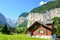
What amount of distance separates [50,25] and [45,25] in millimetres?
3919

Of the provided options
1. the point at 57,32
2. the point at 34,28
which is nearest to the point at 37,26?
the point at 34,28

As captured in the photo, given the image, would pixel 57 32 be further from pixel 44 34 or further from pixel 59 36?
pixel 44 34

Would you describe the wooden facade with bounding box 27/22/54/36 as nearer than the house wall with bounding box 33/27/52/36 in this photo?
No

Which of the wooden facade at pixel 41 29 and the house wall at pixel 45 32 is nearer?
the house wall at pixel 45 32

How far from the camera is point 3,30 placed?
6244cm

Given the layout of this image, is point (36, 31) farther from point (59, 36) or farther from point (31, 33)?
point (59, 36)

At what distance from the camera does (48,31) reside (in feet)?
198

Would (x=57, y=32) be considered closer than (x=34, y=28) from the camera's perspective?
No

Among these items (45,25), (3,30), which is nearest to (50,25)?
(45,25)

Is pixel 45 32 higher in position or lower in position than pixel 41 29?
lower

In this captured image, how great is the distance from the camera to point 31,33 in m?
62.8

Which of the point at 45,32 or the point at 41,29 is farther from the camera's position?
the point at 41,29

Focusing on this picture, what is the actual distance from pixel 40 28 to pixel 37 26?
134 centimetres

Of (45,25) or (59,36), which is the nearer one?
(45,25)
